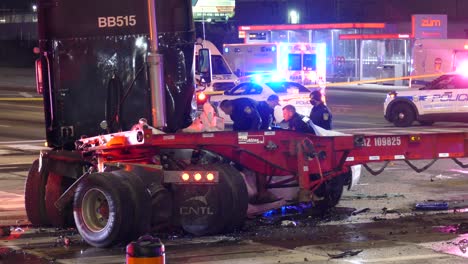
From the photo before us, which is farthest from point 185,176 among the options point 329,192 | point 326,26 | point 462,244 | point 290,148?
point 326,26

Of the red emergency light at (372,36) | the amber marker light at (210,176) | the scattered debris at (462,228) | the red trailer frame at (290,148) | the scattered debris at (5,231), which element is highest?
the red emergency light at (372,36)

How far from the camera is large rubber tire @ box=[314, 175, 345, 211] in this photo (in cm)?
1163

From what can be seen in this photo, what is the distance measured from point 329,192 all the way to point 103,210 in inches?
131

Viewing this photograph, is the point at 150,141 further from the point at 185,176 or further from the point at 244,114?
the point at 244,114

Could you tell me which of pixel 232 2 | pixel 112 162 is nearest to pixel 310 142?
pixel 112 162

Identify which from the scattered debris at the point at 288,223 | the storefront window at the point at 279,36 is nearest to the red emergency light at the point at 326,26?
the storefront window at the point at 279,36

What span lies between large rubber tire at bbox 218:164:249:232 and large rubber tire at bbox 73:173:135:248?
1155mm

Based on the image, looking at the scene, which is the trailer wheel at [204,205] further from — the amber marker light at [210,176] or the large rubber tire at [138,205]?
the large rubber tire at [138,205]

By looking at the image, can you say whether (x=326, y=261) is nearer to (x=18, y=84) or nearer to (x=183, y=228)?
(x=183, y=228)

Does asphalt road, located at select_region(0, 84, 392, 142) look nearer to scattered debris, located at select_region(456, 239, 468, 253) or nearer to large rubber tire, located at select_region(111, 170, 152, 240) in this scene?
large rubber tire, located at select_region(111, 170, 152, 240)

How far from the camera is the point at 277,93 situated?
23734mm

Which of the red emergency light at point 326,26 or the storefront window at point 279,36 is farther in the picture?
the storefront window at point 279,36

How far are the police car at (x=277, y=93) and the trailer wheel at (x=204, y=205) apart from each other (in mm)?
13244

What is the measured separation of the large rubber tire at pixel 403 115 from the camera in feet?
80.9
